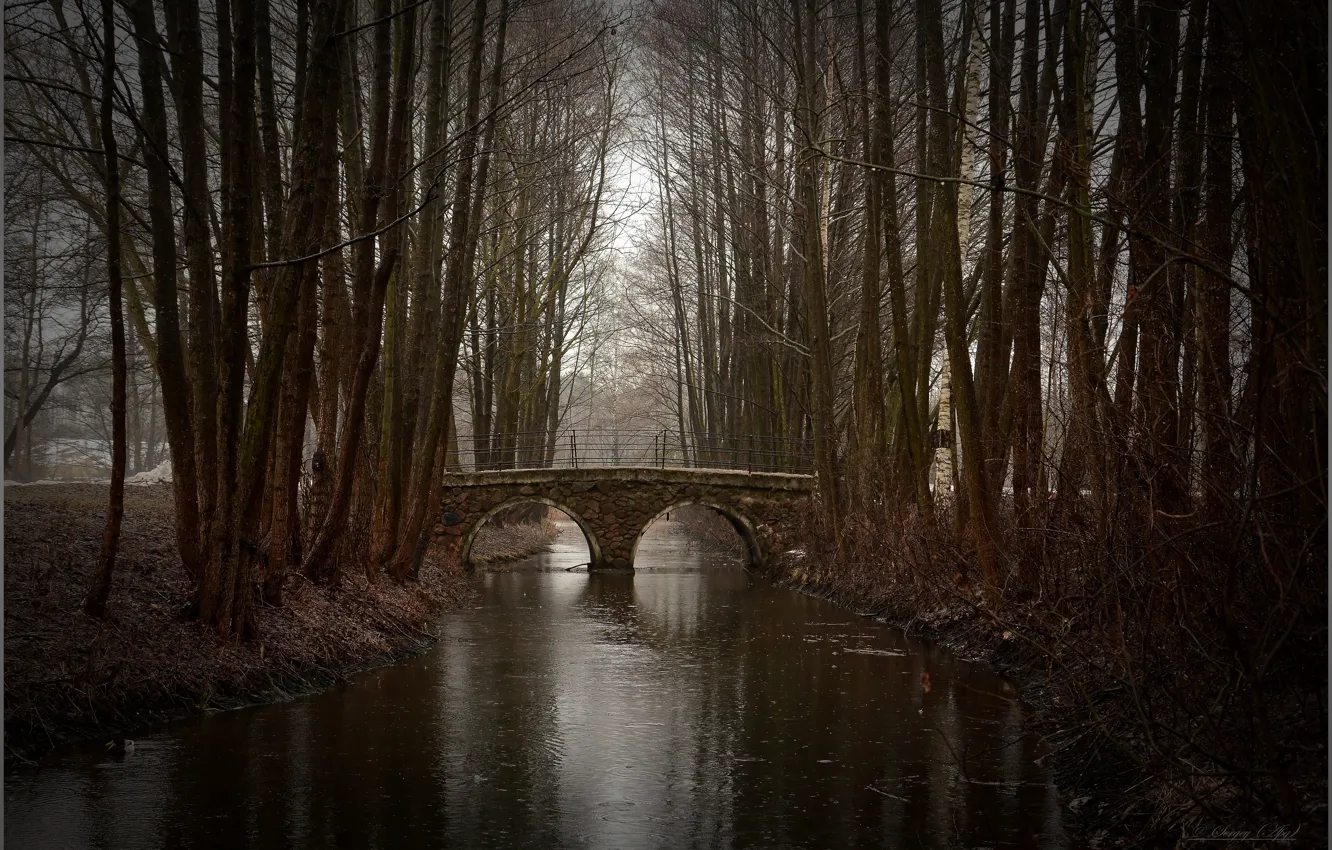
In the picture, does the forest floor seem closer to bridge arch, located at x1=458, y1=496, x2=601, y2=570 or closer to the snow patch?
bridge arch, located at x1=458, y1=496, x2=601, y2=570

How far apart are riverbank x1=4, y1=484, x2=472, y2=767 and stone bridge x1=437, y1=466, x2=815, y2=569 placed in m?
10.4

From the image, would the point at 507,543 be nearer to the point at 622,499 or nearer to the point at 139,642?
the point at 622,499

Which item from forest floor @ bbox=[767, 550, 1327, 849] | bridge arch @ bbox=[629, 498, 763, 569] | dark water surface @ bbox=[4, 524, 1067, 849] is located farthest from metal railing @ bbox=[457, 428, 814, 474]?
forest floor @ bbox=[767, 550, 1327, 849]

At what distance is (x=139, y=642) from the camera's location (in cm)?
765

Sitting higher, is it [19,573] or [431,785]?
[19,573]

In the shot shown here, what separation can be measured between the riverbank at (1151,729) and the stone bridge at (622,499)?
13875 millimetres

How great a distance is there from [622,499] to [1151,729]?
1904 centimetres

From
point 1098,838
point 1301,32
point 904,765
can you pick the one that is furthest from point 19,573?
point 1301,32

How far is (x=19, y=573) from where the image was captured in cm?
831

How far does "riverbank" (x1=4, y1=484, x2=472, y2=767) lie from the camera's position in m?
6.73

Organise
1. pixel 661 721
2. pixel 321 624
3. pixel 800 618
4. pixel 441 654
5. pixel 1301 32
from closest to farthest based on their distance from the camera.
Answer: pixel 1301 32 < pixel 661 721 < pixel 321 624 < pixel 441 654 < pixel 800 618

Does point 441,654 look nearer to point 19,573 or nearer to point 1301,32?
point 19,573

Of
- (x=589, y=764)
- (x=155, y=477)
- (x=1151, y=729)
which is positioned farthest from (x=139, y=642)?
(x=155, y=477)

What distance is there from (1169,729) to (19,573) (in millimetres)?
7825
